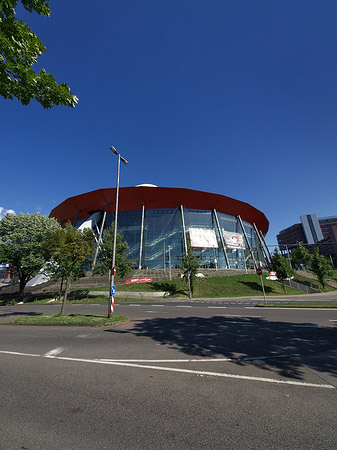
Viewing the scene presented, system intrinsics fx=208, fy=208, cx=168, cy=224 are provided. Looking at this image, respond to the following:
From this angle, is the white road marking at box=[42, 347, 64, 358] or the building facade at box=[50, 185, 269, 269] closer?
the white road marking at box=[42, 347, 64, 358]

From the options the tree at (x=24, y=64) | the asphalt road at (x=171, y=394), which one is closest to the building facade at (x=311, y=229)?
the asphalt road at (x=171, y=394)

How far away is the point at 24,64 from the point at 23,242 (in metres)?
28.0

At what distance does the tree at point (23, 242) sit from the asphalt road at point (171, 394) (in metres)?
22.9

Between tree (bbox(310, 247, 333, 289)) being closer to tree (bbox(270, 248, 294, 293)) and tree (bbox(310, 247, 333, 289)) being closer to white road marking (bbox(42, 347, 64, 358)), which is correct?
tree (bbox(270, 248, 294, 293))

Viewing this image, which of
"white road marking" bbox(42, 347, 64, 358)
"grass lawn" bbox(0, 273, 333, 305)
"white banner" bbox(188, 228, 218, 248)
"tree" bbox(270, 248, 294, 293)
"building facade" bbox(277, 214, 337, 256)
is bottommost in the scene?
"white road marking" bbox(42, 347, 64, 358)

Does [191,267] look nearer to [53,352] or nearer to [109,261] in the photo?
[109,261]

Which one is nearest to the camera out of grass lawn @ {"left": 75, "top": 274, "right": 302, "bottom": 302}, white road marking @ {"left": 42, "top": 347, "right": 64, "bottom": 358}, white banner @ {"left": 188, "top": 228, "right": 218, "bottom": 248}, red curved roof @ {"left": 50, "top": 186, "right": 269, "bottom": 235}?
white road marking @ {"left": 42, "top": 347, "right": 64, "bottom": 358}

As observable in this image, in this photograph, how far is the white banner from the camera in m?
48.2

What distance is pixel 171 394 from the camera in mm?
3916

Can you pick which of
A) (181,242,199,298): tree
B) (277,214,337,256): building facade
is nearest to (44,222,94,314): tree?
(181,242,199,298): tree

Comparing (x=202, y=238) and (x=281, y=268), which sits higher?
(x=202, y=238)

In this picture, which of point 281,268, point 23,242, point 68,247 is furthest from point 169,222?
point 68,247

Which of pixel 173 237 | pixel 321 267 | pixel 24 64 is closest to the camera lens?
pixel 24 64

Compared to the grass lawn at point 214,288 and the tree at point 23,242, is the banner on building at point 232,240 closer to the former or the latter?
the grass lawn at point 214,288
